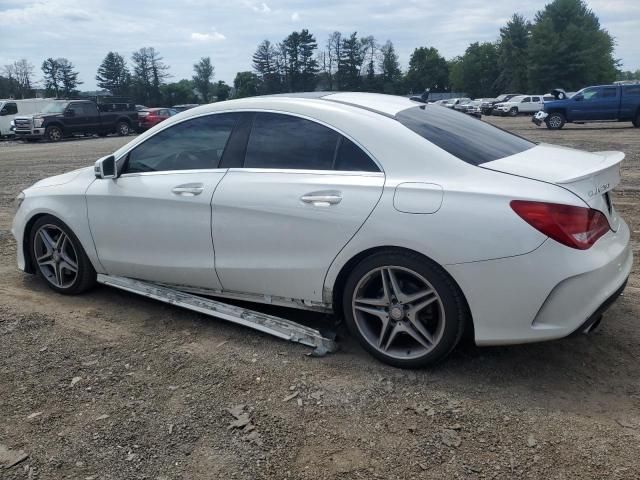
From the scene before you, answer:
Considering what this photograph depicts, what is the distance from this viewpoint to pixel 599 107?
23.7m

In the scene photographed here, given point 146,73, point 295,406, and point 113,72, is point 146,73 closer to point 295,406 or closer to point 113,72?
point 113,72

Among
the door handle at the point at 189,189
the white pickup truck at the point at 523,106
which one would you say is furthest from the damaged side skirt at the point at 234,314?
the white pickup truck at the point at 523,106

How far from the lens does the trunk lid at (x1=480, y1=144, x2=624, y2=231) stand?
313 cm

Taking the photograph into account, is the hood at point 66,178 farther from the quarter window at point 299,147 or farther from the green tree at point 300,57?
the green tree at point 300,57

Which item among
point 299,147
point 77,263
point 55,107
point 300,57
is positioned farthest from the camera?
point 300,57

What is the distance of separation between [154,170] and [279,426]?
86.6 inches

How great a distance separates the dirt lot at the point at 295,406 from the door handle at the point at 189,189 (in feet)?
3.02

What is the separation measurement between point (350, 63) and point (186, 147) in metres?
82.2

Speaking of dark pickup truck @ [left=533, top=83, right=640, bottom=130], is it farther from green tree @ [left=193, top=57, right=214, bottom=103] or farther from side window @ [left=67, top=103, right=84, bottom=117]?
green tree @ [left=193, top=57, right=214, bottom=103]

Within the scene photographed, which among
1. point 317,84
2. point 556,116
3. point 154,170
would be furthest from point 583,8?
point 154,170

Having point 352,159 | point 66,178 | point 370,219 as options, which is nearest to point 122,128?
point 66,178

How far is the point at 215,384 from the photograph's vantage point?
11.1 feet

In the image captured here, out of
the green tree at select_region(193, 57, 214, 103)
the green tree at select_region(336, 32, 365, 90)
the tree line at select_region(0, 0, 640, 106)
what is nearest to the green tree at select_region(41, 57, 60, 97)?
the tree line at select_region(0, 0, 640, 106)

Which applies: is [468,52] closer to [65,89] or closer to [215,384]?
[65,89]
